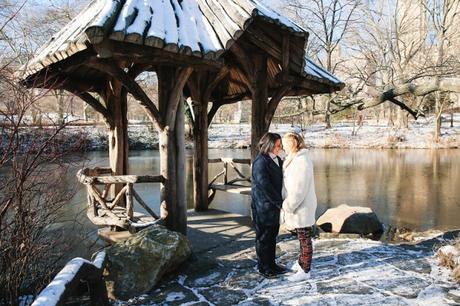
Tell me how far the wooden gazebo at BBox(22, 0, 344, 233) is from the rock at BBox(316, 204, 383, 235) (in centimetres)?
227

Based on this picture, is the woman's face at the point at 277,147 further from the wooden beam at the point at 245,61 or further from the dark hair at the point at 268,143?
the wooden beam at the point at 245,61

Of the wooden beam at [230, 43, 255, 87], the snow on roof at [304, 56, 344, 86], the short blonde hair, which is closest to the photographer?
the short blonde hair

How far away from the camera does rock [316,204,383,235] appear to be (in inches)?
296

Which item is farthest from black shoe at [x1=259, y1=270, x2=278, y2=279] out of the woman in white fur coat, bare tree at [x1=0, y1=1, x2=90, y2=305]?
bare tree at [x1=0, y1=1, x2=90, y2=305]

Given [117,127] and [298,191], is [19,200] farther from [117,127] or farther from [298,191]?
[117,127]

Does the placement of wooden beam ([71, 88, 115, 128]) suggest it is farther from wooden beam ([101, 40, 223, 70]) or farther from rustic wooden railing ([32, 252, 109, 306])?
rustic wooden railing ([32, 252, 109, 306])

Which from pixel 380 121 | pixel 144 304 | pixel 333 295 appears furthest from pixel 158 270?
pixel 380 121

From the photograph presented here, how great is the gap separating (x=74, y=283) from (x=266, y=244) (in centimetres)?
225

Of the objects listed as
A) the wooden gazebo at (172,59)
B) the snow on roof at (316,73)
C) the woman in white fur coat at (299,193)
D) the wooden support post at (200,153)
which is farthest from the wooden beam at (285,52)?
the wooden support post at (200,153)

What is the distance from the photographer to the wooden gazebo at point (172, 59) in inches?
178

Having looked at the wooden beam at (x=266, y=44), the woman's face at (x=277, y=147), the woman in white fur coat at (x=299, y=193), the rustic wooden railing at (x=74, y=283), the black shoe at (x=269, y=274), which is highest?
the wooden beam at (x=266, y=44)

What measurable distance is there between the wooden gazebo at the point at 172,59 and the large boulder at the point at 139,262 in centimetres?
112

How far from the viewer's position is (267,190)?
4.42m

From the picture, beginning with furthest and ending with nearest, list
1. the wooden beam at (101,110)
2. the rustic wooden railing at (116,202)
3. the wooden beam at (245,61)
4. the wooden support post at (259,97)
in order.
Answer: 1. the wooden beam at (101,110)
2. the wooden support post at (259,97)
3. the wooden beam at (245,61)
4. the rustic wooden railing at (116,202)
